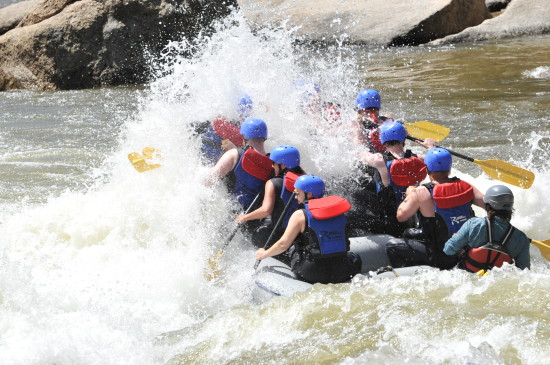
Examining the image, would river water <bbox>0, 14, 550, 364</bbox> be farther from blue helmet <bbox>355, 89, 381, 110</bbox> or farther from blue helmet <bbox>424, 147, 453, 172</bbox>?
blue helmet <bbox>424, 147, 453, 172</bbox>

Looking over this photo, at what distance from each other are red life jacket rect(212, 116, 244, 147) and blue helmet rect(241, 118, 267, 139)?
2.16 feet

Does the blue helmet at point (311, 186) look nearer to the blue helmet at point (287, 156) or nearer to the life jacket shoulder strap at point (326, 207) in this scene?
the life jacket shoulder strap at point (326, 207)

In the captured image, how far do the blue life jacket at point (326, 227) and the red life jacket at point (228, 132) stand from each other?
6.52ft

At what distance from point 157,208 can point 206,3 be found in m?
8.90

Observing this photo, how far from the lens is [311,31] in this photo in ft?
57.8

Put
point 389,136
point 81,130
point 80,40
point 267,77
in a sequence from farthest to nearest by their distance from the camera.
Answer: point 80,40 < point 81,130 < point 267,77 < point 389,136

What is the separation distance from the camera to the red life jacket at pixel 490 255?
15.9 ft

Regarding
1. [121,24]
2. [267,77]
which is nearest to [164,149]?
[267,77]

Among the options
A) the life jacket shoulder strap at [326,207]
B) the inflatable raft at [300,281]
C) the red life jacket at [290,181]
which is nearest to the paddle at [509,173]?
the inflatable raft at [300,281]

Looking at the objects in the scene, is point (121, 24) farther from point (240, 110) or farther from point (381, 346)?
point (381, 346)

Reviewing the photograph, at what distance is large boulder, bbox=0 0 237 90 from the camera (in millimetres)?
14281

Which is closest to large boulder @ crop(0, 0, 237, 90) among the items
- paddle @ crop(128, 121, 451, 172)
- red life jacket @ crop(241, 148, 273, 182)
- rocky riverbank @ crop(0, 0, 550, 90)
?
rocky riverbank @ crop(0, 0, 550, 90)

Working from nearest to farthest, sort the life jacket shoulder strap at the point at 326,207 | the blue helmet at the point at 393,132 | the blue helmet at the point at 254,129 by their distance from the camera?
the life jacket shoulder strap at the point at 326,207 → the blue helmet at the point at 393,132 → the blue helmet at the point at 254,129

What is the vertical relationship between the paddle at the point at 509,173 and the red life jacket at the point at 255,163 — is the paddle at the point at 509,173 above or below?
below
